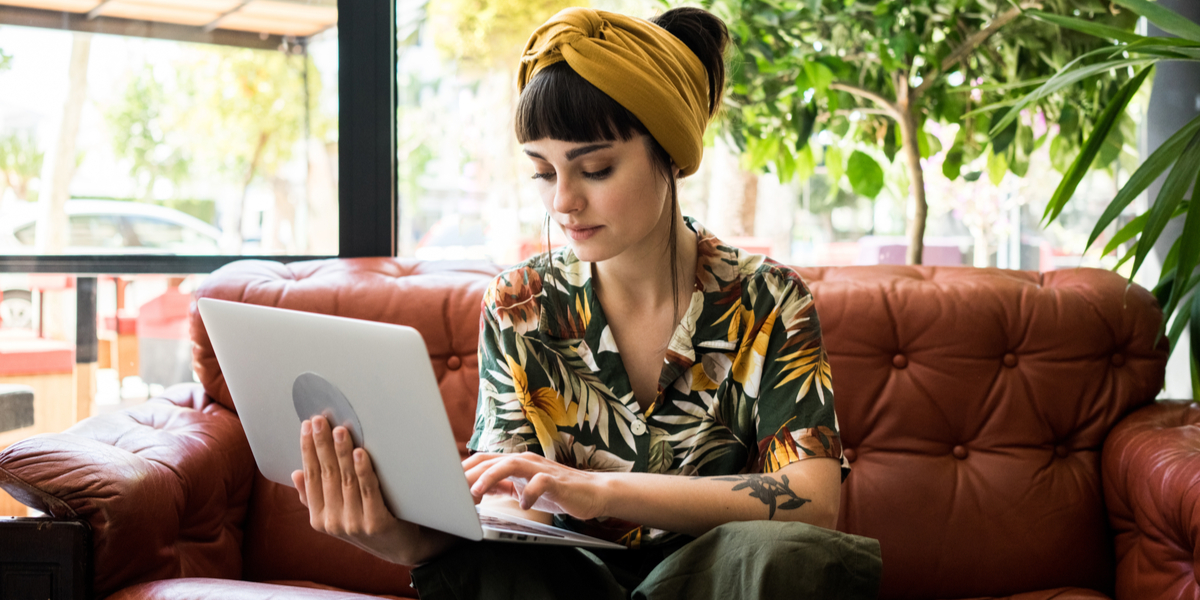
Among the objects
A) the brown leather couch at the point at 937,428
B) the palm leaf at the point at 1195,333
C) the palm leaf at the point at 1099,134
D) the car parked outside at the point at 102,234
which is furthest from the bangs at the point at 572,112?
the car parked outside at the point at 102,234

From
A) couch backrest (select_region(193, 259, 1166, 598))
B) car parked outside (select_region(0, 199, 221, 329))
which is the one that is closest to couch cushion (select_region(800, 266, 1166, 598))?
couch backrest (select_region(193, 259, 1166, 598))

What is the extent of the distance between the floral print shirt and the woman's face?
15 cm

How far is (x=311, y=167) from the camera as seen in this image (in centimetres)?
202

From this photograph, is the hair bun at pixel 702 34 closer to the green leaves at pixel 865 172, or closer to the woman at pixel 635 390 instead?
the woman at pixel 635 390

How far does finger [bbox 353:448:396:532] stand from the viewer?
789 millimetres

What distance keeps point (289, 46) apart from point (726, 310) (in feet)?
4.86

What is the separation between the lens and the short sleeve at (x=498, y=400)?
1052mm

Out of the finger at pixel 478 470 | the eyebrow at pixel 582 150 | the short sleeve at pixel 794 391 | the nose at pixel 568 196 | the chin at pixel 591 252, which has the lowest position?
the finger at pixel 478 470

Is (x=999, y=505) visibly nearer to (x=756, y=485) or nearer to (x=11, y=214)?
(x=756, y=485)

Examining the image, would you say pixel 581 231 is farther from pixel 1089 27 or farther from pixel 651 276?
pixel 1089 27

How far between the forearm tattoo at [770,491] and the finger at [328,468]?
1.40ft

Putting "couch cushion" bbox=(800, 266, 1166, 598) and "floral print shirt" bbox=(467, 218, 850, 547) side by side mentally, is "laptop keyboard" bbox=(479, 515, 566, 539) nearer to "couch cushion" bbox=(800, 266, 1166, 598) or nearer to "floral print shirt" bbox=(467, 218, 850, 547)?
"floral print shirt" bbox=(467, 218, 850, 547)

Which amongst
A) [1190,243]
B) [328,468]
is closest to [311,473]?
[328,468]

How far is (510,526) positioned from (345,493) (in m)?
0.18
